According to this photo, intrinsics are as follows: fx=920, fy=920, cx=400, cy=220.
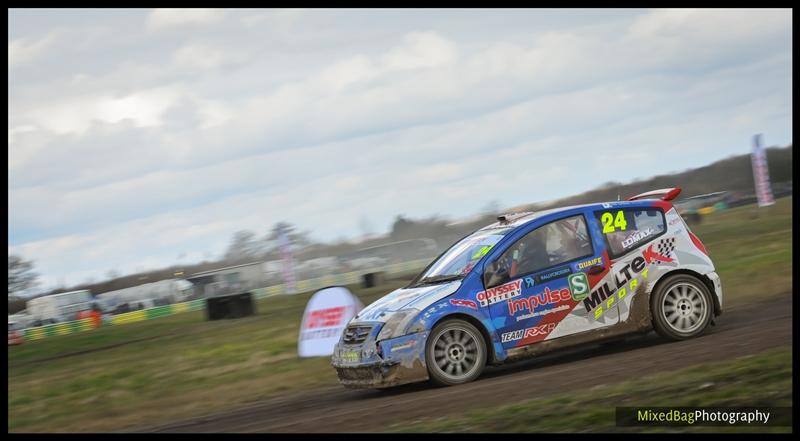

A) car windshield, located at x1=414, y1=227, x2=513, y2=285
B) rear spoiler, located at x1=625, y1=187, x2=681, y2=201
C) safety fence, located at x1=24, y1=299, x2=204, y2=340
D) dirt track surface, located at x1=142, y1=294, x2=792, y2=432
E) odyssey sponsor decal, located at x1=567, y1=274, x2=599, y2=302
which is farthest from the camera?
safety fence, located at x1=24, y1=299, x2=204, y2=340

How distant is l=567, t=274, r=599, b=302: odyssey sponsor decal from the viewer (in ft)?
32.2

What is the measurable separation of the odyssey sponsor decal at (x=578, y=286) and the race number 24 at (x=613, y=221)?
650 millimetres

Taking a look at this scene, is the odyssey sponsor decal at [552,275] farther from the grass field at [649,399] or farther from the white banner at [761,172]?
the white banner at [761,172]

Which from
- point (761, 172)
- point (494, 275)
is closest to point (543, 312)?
point (494, 275)

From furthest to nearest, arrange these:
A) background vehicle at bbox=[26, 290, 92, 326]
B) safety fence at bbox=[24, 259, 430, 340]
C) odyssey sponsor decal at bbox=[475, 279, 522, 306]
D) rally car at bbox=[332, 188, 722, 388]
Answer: background vehicle at bbox=[26, 290, 92, 326] → safety fence at bbox=[24, 259, 430, 340] → odyssey sponsor decal at bbox=[475, 279, 522, 306] → rally car at bbox=[332, 188, 722, 388]

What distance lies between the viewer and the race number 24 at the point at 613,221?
10141mm

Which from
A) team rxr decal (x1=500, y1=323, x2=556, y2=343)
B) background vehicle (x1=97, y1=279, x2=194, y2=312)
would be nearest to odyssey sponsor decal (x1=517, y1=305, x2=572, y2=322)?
team rxr decal (x1=500, y1=323, x2=556, y2=343)

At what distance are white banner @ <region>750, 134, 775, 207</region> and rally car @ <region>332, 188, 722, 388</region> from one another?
21702mm

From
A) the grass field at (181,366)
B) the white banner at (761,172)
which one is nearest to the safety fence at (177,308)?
the grass field at (181,366)

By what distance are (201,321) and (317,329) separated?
10869mm

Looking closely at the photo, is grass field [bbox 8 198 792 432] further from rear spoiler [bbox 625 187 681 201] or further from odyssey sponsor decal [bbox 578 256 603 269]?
odyssey sponsor decal [bbox 578 256 603 269]

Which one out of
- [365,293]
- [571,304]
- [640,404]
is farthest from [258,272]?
[640,404]

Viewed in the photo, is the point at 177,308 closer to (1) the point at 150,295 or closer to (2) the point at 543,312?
(1) the point at 150,295

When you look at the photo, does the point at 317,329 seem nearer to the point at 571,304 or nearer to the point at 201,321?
the point at 571,304
